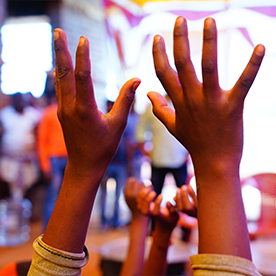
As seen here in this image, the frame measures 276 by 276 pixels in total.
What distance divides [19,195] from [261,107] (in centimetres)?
309

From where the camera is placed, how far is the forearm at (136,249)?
97cm

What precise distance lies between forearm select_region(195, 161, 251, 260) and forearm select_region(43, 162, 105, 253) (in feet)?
0.54

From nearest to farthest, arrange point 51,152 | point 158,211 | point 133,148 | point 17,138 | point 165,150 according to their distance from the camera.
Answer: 1. point 158,211
2. point 165,150
3. point 51,152
4. point 17,138
5. point 133,148

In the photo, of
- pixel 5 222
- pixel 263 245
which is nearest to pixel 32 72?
pixel 5 222

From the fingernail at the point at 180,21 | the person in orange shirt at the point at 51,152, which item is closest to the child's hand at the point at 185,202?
the fingernail at the point at 180,21

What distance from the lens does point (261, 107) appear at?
12.5 ft

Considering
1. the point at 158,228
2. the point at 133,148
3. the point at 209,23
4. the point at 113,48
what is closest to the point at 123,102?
the point at 209,23

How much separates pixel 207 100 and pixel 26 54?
3.75 m

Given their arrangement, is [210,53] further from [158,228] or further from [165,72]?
[158,228]

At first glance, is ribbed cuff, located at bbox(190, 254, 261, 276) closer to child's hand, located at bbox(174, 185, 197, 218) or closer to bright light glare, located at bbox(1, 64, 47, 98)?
child's hand, located at bbox(174, 185, 197, 218)

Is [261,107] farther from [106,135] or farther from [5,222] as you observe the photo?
[106,135]

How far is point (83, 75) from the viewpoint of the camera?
0.42 metres

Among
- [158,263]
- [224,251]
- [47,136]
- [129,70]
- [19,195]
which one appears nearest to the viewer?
[224,251]

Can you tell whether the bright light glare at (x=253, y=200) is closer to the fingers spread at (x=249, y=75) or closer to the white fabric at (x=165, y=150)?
the white fabric at (x=165, y=150)
